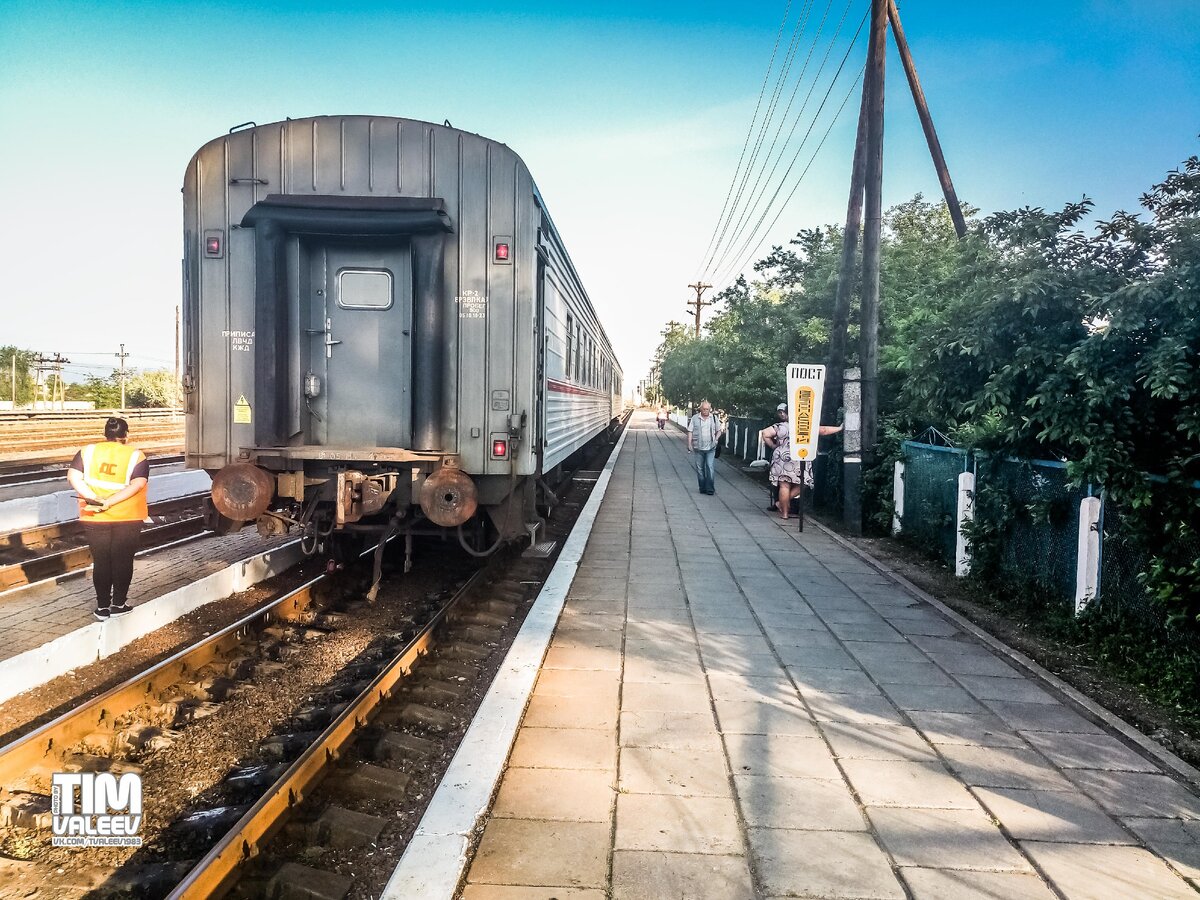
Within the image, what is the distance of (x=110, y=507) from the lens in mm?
5824

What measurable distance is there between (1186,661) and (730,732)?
2776mm

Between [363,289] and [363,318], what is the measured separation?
231 mm

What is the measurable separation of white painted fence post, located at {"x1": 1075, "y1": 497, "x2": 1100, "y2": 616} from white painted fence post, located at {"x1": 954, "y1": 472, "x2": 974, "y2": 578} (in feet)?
6.10

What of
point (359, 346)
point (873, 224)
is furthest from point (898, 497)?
point (359, 346)

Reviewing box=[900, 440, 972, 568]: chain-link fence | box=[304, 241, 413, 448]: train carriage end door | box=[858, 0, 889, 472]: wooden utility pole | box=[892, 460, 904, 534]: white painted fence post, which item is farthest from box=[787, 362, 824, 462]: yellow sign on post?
box=[304, 241, 413, 448]: train carriage end door

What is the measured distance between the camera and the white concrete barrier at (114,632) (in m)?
4.70

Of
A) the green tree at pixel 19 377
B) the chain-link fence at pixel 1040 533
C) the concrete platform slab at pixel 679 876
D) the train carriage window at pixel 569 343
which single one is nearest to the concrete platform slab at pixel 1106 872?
the concrete platform slab at pixel 679 876

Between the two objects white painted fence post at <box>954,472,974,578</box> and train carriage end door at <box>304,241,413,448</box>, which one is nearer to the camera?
train carriage end door at <box>304,241,413,448</box>

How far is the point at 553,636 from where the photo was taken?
5.92 metres

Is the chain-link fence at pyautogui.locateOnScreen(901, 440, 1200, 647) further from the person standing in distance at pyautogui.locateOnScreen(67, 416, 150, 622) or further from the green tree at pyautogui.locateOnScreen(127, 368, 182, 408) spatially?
the green tree at pyautogui.locateOnScreen(127, 368, 182, 408)

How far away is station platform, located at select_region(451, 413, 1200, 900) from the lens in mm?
2984

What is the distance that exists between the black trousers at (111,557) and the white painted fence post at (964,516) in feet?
23.6

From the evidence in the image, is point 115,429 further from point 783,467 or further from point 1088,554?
point 783,467

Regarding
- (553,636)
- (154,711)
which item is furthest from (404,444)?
(154,711)
